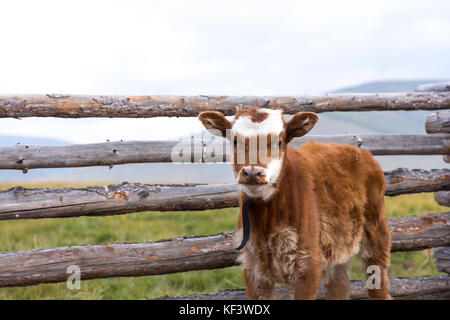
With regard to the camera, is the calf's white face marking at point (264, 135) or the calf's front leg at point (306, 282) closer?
the calf's white face marking at point (264, 135)

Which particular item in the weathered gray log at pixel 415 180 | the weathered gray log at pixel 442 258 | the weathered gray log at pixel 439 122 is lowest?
the weathered gray log at pixel 442 258

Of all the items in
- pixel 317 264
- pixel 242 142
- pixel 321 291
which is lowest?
pixel 321 291

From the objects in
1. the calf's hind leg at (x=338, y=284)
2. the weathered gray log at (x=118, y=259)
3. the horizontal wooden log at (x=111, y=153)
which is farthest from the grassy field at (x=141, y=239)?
the calf's hind leg at (x=338, y=284)

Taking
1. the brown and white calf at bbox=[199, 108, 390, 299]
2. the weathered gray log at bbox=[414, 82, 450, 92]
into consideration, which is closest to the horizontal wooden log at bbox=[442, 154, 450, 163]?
the weathered gray log at bbox=[414, 82, 450, 92]

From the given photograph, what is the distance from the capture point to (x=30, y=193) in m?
4.03

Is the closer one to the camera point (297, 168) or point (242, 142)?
point (242, 142)

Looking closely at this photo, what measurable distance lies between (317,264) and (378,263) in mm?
1031

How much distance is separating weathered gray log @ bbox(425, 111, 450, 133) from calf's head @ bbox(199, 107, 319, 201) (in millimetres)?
2841

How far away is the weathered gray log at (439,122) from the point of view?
17.1 feet

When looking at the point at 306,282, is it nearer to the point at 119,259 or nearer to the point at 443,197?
the point at 119,259

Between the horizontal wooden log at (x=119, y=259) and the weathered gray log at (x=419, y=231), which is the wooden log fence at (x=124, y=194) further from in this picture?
the weathered gray log at (x=419, y=231)

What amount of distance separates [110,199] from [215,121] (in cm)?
150
